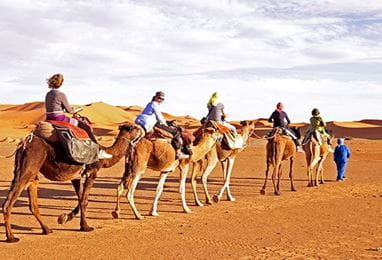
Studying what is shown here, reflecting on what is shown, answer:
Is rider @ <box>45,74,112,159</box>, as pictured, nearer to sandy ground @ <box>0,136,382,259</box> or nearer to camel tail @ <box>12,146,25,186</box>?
camel tail @ <box>12,146,25,186</box>

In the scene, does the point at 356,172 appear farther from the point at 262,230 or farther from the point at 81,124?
the point at 81,124

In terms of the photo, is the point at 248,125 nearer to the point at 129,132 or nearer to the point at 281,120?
the point at 281,120

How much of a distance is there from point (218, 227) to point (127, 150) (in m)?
2.46

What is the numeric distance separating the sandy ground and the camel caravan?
0.50 meters

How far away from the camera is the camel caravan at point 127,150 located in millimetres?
10086

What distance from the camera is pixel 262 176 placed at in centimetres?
2294

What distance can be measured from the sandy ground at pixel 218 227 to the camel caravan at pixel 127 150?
50 cm

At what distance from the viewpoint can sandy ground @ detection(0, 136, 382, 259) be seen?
30.9 feet

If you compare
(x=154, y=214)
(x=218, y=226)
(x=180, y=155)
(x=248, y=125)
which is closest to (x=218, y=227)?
(x=218, y=226)

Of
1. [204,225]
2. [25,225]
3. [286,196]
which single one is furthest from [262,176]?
[25,225]

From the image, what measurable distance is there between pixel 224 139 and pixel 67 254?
689 centimetres

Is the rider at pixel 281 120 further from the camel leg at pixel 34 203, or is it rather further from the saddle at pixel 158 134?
the camel leg at pixel 34 203

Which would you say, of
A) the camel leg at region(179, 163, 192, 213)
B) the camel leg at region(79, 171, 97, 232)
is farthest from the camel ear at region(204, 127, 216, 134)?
the camel leg at region(79, 171, 97, 232)

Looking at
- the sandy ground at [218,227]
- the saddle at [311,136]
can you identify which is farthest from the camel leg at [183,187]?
the saddle at [311,136]
